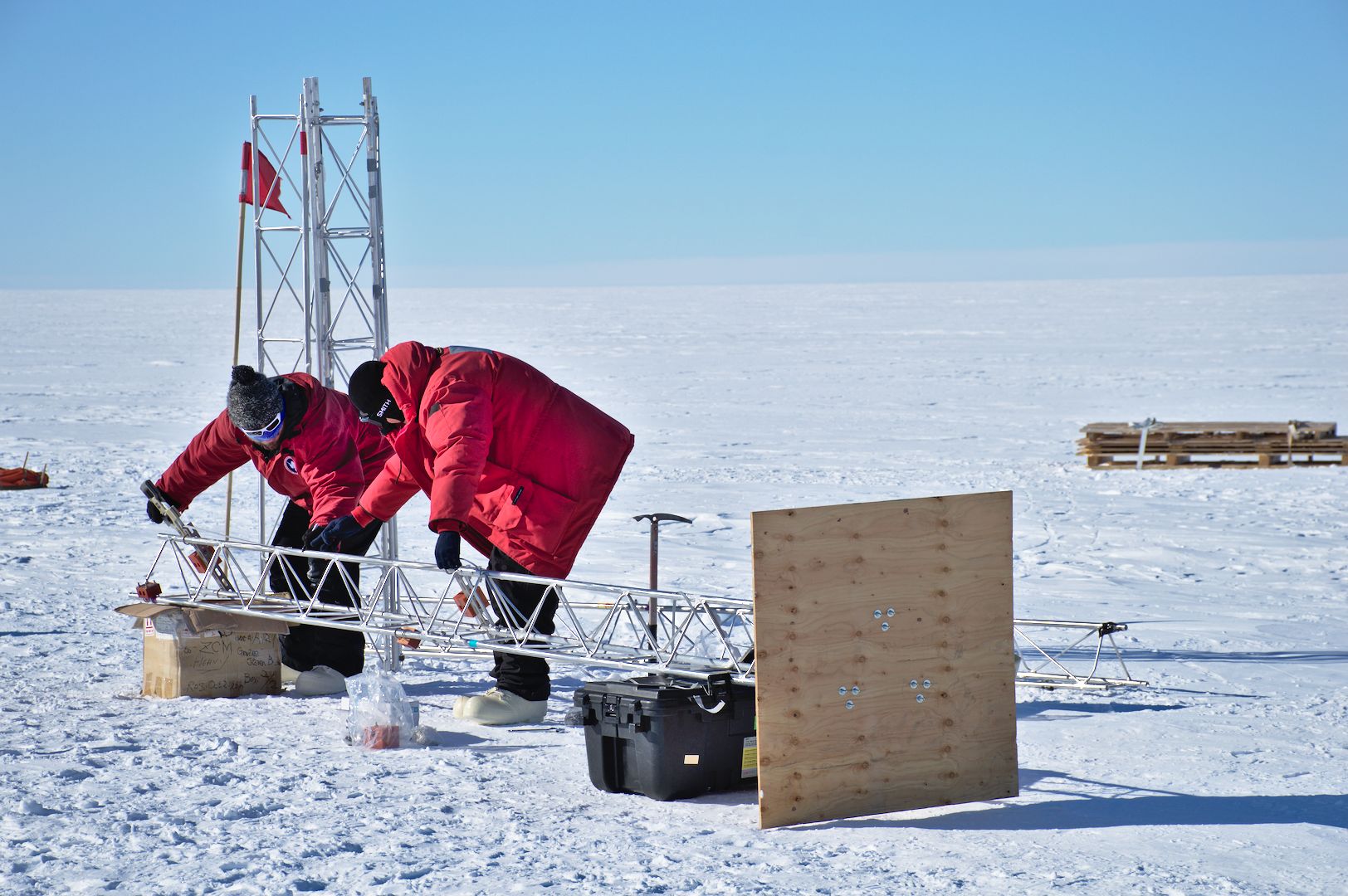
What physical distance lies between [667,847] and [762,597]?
2.77 ft

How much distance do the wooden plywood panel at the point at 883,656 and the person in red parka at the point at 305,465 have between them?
8.39 ft

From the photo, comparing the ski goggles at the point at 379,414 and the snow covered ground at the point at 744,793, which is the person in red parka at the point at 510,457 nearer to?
the ski goggles at the point at 379,414

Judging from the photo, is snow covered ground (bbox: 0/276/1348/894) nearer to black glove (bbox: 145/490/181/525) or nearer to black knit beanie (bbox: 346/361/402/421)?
black glove (bbox: 145/490/181/525)

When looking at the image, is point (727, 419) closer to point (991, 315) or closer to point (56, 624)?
point (56, 624)

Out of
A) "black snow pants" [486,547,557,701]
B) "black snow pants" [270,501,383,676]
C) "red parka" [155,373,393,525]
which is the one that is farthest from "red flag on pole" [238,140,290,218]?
"black snow pants" [486,547,557,701]

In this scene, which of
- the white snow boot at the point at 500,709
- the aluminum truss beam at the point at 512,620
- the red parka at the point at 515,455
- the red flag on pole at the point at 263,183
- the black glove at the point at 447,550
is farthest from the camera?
the red flag on pole at the point at 263,183

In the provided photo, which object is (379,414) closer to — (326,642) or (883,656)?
(326,642)

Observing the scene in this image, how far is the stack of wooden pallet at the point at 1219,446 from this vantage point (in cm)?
1584

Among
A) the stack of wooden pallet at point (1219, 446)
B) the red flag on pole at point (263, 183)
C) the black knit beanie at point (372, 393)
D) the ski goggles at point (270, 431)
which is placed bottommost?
the ski goggles at point (270, 431)

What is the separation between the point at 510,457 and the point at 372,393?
0.65 metres

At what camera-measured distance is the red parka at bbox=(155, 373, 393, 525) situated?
20.9 ft

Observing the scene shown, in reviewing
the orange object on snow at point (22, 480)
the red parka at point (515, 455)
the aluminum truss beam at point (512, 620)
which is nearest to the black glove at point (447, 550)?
the aluminum truss beam at point (512, 620)

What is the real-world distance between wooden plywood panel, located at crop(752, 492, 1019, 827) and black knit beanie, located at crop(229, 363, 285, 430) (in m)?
3.02

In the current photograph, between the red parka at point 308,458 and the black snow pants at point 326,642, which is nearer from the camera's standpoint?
the red parka at point 308,458
